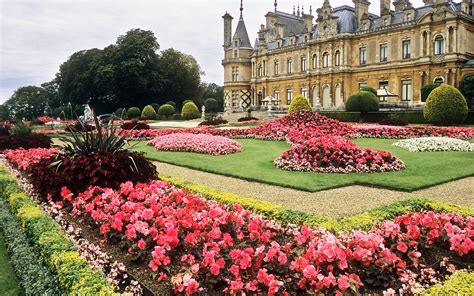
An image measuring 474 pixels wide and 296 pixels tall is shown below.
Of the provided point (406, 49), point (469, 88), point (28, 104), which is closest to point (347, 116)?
point (469, 88)

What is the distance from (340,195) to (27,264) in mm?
5061

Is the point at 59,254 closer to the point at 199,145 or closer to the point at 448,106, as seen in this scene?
the point at 199,145

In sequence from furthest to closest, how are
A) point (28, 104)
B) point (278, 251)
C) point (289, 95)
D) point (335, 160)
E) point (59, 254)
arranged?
point (28, 104) → point (289, 95) → point (335, 160) → point (59, 254) → point (278, 251)

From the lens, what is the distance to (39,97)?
2844 inches

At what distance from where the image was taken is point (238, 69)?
193ft

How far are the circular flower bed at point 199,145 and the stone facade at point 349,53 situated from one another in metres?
27.6

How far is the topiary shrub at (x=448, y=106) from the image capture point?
23594 millimetres

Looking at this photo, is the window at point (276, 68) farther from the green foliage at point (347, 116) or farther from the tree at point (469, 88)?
the tree at point (469, 88)

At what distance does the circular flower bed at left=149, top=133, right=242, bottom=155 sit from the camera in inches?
529

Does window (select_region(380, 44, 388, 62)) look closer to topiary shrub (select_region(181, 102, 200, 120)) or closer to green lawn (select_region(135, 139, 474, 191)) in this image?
topiary shrub (select_region(181, 102, 200, 120))

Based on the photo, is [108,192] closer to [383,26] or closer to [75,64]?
[383,26]

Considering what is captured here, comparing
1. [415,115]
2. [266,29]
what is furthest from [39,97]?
[415,115]

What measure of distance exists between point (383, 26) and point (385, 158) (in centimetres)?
3435

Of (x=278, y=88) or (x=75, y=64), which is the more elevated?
(x=75, y=64)
